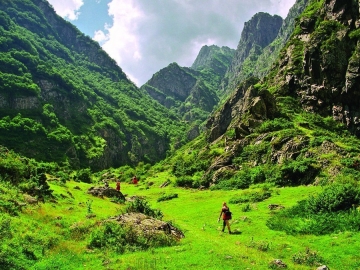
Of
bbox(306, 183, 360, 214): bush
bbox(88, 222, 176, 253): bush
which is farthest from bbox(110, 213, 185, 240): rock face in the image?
bbox(306, 183, 360, 214): bush

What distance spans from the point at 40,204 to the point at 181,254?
51.7ft

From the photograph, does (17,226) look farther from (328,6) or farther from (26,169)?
(328,6)

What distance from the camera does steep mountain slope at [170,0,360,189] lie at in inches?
2160

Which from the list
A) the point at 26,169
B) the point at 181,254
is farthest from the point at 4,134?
the point at 181,254

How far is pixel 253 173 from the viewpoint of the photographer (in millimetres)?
59062

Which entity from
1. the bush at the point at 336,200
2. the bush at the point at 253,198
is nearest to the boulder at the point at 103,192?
the bush at the point at 253,198

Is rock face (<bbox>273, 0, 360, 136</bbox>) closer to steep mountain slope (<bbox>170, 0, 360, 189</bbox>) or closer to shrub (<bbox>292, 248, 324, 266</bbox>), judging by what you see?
steep mountain slope (<bbox>170, 0, 360, 189</bbox>)

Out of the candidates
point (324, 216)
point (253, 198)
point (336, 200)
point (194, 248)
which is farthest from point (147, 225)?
point (253, 198)

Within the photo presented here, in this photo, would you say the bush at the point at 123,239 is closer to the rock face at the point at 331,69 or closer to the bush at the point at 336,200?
the bush at the point at 336,200

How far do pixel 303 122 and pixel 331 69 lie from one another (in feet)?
81.9

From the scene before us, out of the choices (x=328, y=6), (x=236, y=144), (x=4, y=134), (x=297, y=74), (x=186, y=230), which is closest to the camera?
(x=186, y=230)

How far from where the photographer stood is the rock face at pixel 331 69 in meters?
91.9

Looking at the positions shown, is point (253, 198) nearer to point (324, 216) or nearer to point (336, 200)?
point (336, 200)

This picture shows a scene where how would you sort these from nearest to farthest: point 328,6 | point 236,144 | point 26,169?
point 26,169 → point 236,144 → point 328,6
